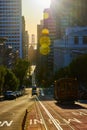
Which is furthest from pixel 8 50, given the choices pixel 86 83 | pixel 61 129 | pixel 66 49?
pixel 61 129

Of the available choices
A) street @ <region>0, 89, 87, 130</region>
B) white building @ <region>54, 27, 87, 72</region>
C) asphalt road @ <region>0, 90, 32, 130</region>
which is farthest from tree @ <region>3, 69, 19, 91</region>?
street @ <region>0, 89, 87, 130</region>

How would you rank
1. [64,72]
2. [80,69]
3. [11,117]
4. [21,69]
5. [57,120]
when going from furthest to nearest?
[21,69]
[64,72]
[80,69]
[11,117]
[57,120]

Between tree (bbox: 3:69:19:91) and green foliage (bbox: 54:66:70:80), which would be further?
tree (bbox: 3:69:19:91)

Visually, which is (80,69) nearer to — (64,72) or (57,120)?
(64,72)

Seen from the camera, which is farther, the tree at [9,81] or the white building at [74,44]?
the white building at [74,44]

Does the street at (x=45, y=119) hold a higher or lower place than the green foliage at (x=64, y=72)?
higher

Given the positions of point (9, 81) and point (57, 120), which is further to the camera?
point (9, 81)

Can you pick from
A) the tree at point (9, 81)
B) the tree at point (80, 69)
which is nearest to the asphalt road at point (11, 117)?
the tree at point (80, 69)

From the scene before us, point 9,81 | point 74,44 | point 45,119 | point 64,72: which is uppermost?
point 45,119

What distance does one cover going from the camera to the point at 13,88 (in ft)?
448

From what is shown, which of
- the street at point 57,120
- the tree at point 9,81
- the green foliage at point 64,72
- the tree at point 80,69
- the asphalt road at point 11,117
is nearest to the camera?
the street at point 57,120

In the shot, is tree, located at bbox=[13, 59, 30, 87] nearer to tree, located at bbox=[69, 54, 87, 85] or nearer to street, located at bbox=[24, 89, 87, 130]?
tree, located at bbox=[69, 54, 87, 85]

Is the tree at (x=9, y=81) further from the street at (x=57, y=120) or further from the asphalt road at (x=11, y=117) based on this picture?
the street at (x=57, y=120)

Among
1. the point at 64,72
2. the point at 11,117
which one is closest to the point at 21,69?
the point at 64,72
